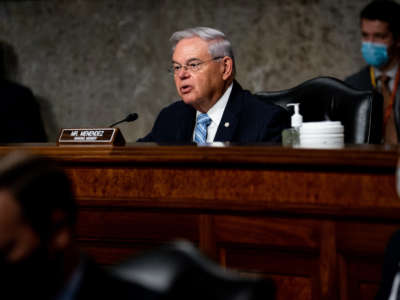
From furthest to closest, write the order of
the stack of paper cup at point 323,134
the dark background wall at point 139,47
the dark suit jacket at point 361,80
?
the dark background wall at point 139,47
the dark suit jacket at point 361,80
the stack of paper cup at point 323,134

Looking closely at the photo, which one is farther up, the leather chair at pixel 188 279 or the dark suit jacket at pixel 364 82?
the leather chair at pixel 188 279

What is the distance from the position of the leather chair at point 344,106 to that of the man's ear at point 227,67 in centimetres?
28

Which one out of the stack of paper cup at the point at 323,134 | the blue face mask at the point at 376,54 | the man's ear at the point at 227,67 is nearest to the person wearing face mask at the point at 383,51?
the blue face mask at the point at 376,54

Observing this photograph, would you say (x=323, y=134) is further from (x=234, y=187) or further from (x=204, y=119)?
(x=204, y=119)

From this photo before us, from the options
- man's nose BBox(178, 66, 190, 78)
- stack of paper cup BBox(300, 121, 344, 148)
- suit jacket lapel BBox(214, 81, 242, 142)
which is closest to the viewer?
stack of paper cup BBox(300, 121, 344, 148)

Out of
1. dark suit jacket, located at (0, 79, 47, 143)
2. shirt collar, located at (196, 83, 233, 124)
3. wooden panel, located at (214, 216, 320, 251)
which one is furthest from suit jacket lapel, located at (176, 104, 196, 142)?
dark suit jacket, located at (0, 79, 47, 143)

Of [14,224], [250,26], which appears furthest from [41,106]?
[14,224]

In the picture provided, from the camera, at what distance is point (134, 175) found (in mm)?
1828

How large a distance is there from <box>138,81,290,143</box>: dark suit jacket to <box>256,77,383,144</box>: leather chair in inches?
4.4

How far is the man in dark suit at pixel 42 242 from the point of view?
2.24 ft

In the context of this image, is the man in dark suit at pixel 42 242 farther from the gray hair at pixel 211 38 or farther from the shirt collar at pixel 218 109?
the gray hair at pixel 211 38

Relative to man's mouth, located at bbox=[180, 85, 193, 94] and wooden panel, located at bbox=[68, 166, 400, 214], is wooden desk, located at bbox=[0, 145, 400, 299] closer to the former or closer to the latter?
wooden panel, located at bbox=[68, 166, 400, 214]

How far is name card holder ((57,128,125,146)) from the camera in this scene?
2.04 meters

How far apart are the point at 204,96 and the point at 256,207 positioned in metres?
1.25
